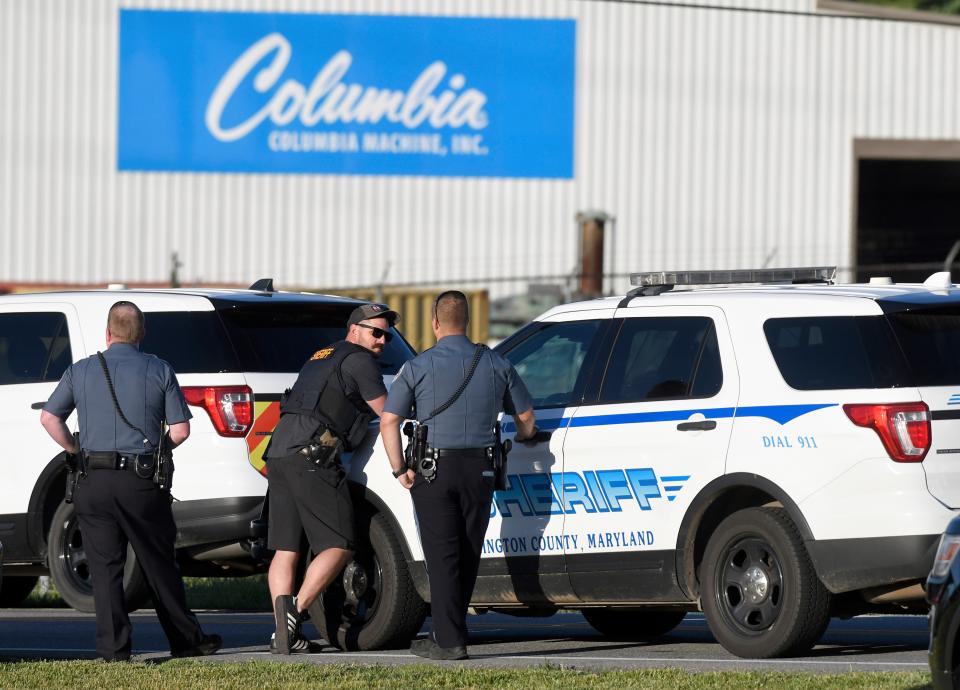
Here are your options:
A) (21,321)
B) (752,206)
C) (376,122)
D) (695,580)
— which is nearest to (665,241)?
(752,206)

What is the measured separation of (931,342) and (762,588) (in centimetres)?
139

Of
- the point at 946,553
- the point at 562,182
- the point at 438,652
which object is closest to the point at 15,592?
the point at 438,652

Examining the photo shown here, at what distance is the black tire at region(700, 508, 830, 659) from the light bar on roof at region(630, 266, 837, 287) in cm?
135

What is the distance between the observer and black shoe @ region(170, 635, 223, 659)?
9031 mm

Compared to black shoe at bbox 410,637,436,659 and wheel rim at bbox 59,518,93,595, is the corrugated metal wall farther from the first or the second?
black shoe at bbox 410,637,436,659

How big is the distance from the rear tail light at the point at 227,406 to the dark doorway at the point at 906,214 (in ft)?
68.7

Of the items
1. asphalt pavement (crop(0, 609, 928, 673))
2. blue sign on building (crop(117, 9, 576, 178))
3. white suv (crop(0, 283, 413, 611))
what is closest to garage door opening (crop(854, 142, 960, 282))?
blue sign on building (crop(117, 9, 576, 178))

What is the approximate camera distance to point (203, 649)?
9.07m

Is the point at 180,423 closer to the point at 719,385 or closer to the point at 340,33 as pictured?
the point at 719,385

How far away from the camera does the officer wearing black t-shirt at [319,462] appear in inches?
356

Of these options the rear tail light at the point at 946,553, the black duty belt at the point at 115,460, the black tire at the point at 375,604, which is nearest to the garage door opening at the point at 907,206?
the black tire at the point at 375,604

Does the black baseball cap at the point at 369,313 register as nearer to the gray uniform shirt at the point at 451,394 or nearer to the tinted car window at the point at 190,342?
the gray uniform shirt at the point at 451,394

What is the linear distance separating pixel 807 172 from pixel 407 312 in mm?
8033

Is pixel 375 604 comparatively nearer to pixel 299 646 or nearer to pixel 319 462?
pixel 299 646
